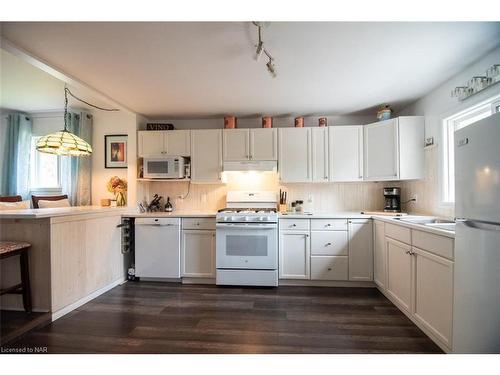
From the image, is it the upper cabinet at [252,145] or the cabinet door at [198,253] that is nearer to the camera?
the cabinet door at [198,253]

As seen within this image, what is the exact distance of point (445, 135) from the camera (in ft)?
8.19

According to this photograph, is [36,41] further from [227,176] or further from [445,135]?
[445,135]

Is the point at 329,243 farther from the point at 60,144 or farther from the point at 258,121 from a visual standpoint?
the point at 60,144

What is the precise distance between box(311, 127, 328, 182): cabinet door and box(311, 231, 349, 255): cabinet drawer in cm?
77

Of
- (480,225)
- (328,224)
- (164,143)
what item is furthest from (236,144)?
(480,225)

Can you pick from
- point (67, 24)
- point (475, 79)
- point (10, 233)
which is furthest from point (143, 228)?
point (475, 79)

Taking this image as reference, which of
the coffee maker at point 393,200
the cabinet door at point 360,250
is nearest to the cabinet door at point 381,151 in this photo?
the coffee maker at point 393,200

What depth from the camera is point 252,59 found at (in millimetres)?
1976

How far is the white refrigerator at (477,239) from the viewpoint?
117cm

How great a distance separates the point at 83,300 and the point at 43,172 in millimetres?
2716

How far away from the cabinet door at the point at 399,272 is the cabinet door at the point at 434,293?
0.11 meters

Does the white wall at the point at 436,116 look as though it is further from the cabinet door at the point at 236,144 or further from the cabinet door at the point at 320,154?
the cabinet door at the point at 236,144

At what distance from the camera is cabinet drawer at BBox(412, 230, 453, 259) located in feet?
5.24

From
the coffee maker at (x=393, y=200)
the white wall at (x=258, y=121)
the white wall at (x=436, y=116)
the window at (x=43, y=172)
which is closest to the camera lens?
the white wall at (x=436, y=116)
